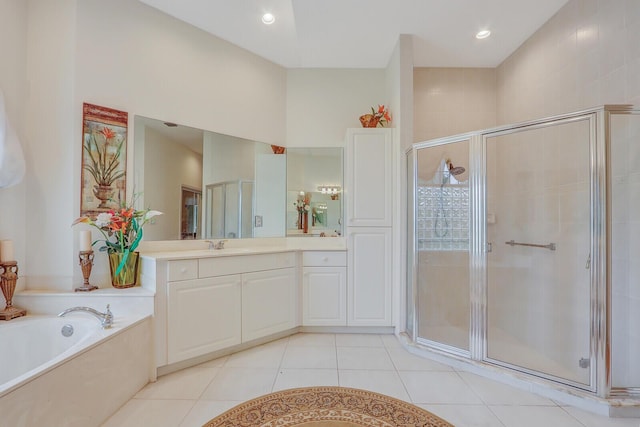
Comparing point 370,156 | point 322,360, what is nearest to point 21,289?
point 322,360

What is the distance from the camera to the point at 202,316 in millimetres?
2176

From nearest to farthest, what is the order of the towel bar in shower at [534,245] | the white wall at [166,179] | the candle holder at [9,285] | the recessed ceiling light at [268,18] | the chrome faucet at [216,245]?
the candle holder at [9,285] → the towel bar in shower at [534,245] → the white wall at [166,179] → the recessed ceiling light at [268,18] → the chrome faucet at [216,245]

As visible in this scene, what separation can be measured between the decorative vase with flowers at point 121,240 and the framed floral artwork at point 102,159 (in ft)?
0.42

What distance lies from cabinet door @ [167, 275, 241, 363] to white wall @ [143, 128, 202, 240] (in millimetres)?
661

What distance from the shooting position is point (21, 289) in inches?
79.9

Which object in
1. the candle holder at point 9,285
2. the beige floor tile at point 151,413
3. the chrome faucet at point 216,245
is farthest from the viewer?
the chrome faucet at point 216,245

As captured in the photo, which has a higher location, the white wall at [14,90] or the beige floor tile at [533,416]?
the white wall at [14,90]

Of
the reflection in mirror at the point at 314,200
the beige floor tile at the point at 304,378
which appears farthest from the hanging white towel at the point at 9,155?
the beige floor tile at the point at 304,378

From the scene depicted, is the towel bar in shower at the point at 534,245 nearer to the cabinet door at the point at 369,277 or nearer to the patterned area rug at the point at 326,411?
the cabinet door at the point at 369,277

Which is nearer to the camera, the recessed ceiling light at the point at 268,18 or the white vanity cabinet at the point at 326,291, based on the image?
the recessed ceiling light at the point at 268,18

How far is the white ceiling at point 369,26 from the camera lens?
2258 millimetres

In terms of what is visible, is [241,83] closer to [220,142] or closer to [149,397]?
[220,142]

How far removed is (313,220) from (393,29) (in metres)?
2.01

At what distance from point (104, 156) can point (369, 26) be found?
2477mm
